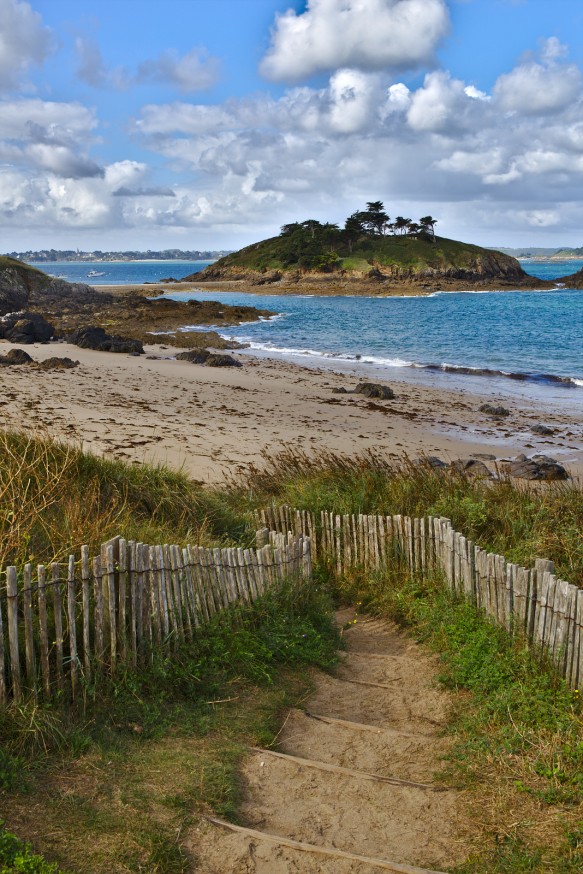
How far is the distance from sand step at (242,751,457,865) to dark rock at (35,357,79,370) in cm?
2381

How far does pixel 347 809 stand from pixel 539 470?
473 inches

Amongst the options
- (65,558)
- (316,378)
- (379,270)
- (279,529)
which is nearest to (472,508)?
(279,529)

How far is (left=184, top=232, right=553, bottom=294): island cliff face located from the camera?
110 metres

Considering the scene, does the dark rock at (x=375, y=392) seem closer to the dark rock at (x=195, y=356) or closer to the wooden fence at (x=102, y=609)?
the dark rock at (x=195, y=356)

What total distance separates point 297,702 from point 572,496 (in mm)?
5465

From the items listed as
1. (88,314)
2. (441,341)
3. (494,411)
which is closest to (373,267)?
(88,314)

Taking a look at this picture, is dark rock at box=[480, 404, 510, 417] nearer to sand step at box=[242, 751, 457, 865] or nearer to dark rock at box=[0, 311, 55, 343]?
sand step at box=[242, 751, 457, 865]

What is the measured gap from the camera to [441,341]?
4734cm

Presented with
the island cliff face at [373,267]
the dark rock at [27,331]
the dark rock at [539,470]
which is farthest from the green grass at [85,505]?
the island cliff face at [373,267]

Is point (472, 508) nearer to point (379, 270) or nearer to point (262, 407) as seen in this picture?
point (262, 407)

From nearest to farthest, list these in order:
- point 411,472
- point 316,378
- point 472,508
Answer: point 472,508 < point 411,472 < point 316,378

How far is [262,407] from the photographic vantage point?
2269 cm

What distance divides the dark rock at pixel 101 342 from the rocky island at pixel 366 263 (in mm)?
70551

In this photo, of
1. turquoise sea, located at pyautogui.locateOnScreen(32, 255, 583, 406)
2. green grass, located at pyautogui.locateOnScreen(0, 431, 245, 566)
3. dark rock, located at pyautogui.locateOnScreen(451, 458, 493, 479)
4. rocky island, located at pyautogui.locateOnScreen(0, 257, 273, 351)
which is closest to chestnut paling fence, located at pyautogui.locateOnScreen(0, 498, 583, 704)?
green grass, located at pyautogui.locateOnScreen(0, 431, 245, 566)
